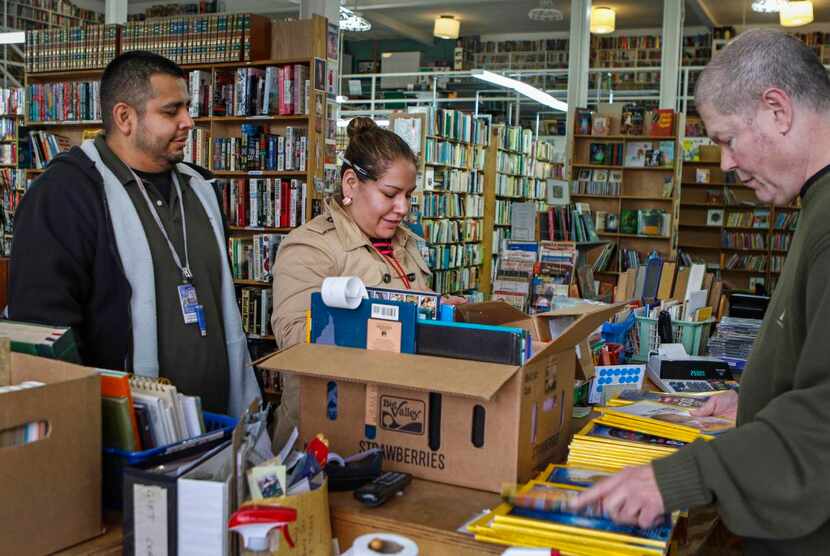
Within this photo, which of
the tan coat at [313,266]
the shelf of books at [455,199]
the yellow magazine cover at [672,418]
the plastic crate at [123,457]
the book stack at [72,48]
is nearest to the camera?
the plastic crate at [123,457]

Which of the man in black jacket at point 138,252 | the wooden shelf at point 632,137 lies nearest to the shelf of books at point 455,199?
the wooden shelf at point 632,137

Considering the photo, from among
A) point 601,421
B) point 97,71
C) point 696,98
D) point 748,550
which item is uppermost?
point 97,71

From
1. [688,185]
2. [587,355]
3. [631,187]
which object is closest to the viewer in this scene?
[587,355]

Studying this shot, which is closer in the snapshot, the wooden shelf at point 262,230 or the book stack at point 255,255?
the book stack at point 255,255

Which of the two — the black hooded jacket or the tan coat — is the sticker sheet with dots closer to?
the tan coat

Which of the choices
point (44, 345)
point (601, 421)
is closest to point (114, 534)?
point (44, 345)

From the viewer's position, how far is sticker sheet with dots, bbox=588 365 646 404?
8.30 feet

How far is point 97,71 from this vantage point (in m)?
6.70

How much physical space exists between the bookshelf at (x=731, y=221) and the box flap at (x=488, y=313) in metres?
10.6

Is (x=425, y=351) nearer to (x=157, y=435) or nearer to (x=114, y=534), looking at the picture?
(x=157, y=435)

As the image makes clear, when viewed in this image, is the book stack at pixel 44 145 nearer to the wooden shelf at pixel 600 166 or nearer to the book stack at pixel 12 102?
the book stack at pixel 12 102

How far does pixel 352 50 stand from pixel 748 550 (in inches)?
642

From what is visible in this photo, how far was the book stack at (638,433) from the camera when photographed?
1691mm

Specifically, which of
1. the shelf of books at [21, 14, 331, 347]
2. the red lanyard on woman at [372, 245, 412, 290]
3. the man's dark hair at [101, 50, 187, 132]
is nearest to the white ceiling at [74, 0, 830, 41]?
the shelf of books at [21, 14, 331, 347]
